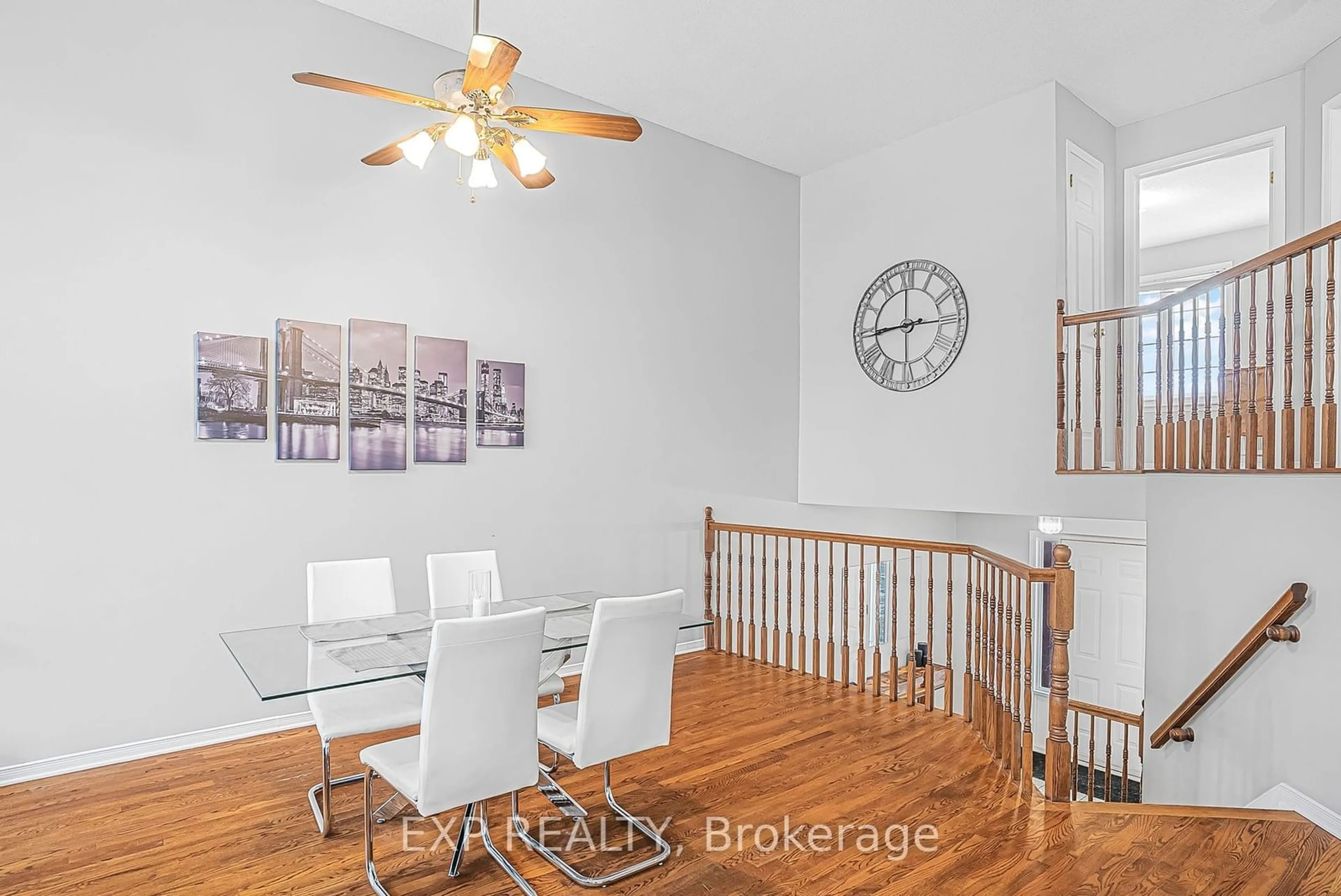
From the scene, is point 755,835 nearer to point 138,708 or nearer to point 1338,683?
point 1338,683

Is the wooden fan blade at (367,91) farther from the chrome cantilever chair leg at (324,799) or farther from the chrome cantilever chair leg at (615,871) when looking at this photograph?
the chrome cantilever chair leg at (615,871)

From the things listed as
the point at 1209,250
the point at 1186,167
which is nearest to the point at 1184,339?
the point at 1186,167

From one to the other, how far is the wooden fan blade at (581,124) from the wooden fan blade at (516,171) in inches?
4.2

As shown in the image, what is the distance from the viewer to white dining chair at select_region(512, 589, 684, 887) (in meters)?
2.55

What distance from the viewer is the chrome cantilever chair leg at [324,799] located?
2803mm

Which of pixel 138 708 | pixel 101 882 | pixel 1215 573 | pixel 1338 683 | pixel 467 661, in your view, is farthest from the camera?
pixel 1215 573

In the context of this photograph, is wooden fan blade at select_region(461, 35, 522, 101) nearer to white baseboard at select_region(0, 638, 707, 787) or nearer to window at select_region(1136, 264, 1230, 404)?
white baseboard at select_region(0, 638, 707, 787)

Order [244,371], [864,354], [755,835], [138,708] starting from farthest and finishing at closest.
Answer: [864,354] → [244,371] → [138,708] → [755,835]

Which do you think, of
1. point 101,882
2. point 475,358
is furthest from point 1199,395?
point 101,882

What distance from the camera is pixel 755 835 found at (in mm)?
2865

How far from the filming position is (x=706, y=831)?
114 inches

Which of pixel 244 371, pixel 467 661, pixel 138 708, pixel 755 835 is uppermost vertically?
pixel 244 371

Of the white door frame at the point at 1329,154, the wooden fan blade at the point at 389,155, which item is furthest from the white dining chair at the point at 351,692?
the white door frame at the point at 1329,154

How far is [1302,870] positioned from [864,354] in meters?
3.98
